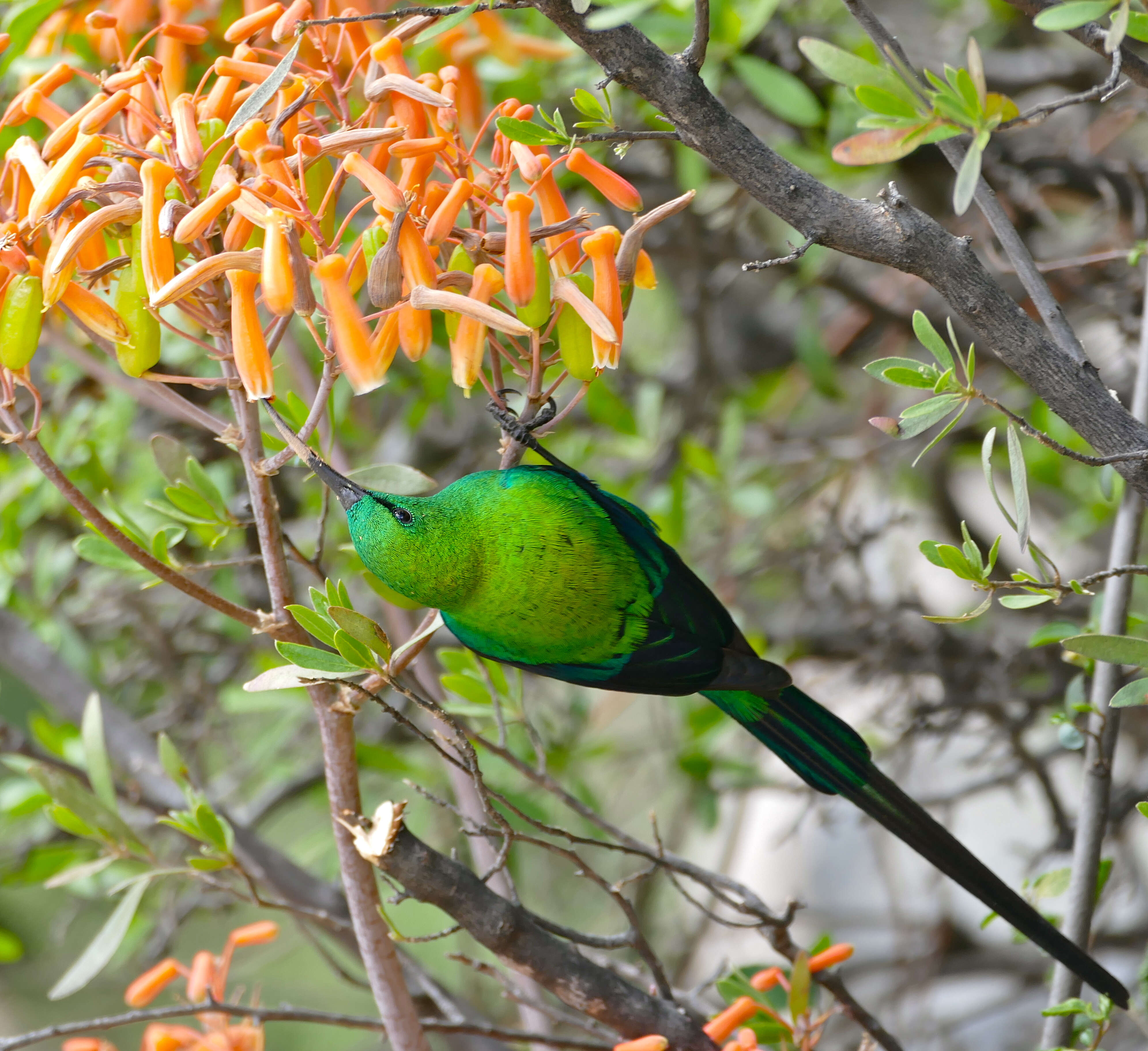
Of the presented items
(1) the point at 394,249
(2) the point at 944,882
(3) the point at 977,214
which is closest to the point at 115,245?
(1) the point at 394,249

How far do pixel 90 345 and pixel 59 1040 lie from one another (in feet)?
6.71

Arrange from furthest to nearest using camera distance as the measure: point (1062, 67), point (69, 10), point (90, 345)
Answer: point (1062, 67)
point (90, 345)
point (69, 10)

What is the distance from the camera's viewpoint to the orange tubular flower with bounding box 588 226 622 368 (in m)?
1.01

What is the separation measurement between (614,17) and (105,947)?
1.26 m

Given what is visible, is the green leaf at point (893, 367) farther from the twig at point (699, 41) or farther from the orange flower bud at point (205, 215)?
the orange flower bud at point (205, 215)

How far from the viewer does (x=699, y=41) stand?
3.02ft

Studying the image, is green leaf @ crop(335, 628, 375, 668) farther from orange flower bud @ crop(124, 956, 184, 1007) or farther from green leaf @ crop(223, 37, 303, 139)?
orange flower bud @ crop(124, 956, 184, 1007)

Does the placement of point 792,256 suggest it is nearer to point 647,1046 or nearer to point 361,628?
point 361,628

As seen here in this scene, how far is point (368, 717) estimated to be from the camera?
284cm

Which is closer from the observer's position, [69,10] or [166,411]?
[69,10]

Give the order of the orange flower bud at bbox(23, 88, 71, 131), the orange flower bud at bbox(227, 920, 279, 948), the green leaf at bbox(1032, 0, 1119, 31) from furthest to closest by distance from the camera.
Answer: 1. the orange flower bud at bbox(227, 920, 279, 948)
2. the orange flower bud at bbox(23, 88, 71, 131)
3. the green leaf at bbox(1032, 0, 1119, 31)

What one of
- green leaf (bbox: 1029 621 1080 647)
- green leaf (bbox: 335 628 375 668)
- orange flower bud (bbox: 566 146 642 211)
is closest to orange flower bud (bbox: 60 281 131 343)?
green leaf (bbox: 335 628 375 668)

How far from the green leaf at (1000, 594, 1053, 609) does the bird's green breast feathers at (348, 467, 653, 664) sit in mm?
471

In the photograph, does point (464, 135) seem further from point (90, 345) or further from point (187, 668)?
point (187, 668)
